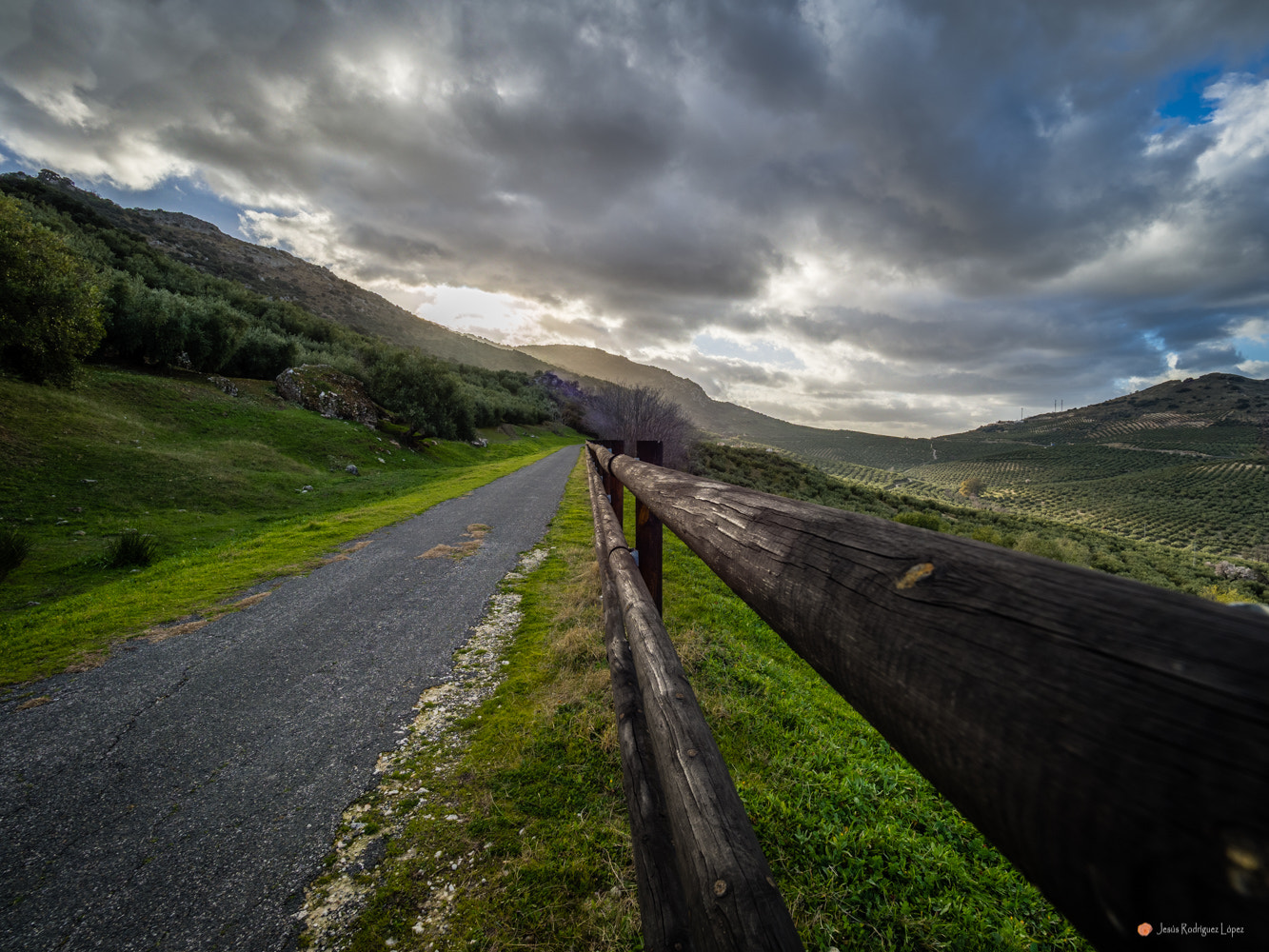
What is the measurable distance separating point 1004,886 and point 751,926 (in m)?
2.71

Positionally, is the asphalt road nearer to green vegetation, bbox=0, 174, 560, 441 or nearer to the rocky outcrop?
green vegetation, bbox=0, 174, 560, 441

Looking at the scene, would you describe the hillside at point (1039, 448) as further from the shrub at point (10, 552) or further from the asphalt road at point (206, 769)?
the asphalt road at point (206, 769)

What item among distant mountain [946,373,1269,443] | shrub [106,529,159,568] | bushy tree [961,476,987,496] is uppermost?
distant mountain [946,373,1269,443]

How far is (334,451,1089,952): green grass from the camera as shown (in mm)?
2428

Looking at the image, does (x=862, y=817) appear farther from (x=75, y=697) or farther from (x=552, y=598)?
(x=75, y=697)

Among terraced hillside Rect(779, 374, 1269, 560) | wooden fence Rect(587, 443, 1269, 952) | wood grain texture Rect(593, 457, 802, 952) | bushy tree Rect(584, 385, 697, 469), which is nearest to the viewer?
wooden fence Rect(587, 443, 1269, 952)

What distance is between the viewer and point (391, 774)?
332 cm

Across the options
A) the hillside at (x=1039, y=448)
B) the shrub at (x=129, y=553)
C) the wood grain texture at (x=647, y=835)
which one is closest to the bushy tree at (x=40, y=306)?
the shrub at (x=129, y=553)

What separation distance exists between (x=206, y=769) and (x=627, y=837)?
2.98m

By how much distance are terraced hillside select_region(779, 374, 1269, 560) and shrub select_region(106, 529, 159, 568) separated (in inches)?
2649

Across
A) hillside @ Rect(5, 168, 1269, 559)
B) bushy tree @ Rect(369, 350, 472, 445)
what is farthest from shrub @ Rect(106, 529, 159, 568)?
hillside @ Rect(5, 168, 1269, 559)

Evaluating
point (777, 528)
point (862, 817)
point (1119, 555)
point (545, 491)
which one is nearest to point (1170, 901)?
point (777, 528)

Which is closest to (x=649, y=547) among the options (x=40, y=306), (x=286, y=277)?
(x=40, y=306)

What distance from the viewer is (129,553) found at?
26.1 feet
